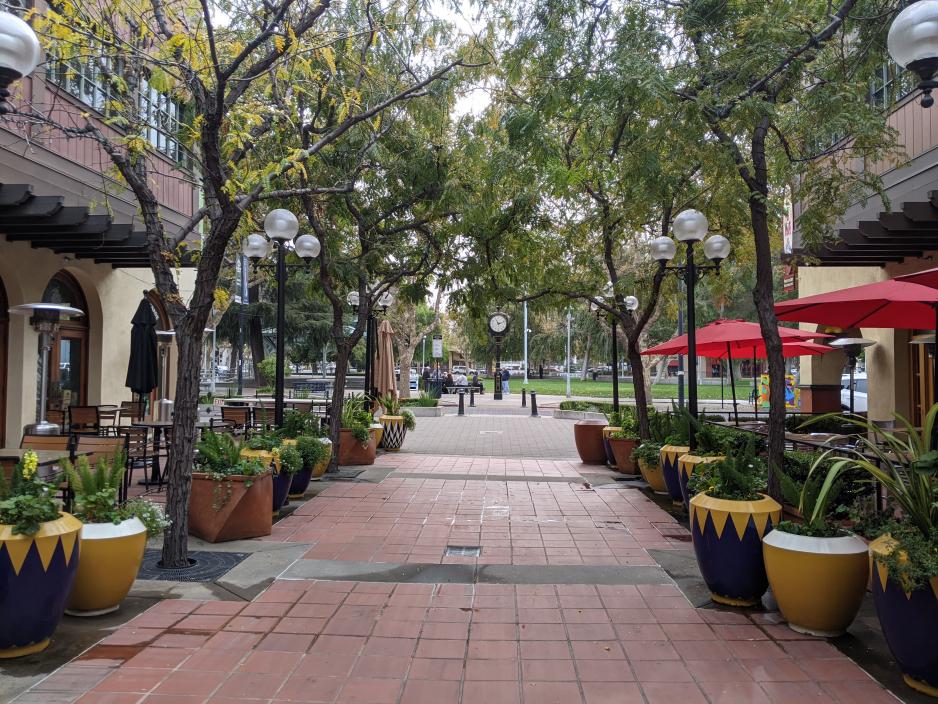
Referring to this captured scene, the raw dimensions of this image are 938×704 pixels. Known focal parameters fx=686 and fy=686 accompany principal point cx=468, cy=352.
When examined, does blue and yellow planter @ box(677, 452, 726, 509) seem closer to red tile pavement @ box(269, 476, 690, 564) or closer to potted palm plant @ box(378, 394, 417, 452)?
red tile pavement @ box(269, 476, 690, 564)

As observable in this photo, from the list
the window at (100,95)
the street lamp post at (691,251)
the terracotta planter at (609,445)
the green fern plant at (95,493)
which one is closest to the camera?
the green fern plant at (95,493)

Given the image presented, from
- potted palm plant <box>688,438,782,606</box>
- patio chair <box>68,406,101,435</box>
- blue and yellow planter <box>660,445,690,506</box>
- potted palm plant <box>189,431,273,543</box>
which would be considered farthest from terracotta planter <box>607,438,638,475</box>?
patio chair <box>68,406,101,435</box>

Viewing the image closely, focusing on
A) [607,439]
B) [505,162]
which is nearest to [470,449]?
[607,439]

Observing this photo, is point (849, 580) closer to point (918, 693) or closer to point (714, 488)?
point (918, 693)

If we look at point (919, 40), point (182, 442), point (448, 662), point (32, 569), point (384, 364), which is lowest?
point (448, 662)

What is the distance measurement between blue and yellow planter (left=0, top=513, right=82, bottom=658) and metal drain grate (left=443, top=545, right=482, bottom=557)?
3.25m

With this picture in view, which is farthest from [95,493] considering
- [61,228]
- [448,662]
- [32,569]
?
[61,228]

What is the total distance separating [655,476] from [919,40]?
6535 mm

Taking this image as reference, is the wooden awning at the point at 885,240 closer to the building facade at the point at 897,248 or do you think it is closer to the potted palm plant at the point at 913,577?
the building facade at the point at 897,248

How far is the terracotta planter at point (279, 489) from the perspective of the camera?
7762 millimetres

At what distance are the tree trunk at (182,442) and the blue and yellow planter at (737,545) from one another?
4.16 meters

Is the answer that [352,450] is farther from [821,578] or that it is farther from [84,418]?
[821,578]

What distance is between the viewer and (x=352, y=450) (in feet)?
39.9

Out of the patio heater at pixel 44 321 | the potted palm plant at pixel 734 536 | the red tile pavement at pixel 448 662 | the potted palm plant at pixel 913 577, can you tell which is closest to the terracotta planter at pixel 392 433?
the patio heater at pixel 44 321
